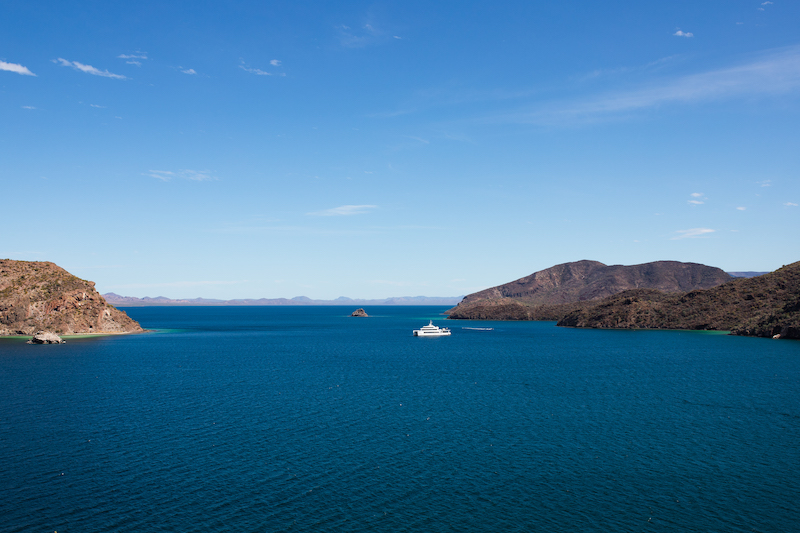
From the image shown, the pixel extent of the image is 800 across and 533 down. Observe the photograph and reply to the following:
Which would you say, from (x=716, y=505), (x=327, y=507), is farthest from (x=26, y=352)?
(x=716, y=505)

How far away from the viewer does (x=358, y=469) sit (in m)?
40.2

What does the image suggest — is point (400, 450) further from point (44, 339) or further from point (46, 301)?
point (46, 301)

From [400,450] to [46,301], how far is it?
528ft

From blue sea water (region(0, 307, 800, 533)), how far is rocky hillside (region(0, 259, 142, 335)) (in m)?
78.9

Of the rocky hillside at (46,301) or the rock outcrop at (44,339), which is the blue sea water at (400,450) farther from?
the rocky hillside at (46,301)

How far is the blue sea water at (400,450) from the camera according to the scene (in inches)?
1257

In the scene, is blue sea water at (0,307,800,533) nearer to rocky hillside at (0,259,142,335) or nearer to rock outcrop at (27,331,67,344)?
rock outcrop at (27,331,67,344)

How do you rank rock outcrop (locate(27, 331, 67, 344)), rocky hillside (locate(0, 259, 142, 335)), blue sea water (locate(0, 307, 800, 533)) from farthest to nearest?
rocky hillside (locate(0, 259, 142, 335)), rock outcrop (locate(27, 331, 67, 344)), blue sea water (locate(0, 307, 800, 533))

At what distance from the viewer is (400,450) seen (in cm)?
4528

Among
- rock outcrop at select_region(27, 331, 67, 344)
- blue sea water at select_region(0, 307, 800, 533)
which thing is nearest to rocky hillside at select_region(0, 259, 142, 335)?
rock outcrop at select_region(27, 331, 67, 344)

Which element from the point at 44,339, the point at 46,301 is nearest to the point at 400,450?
the point at 44,339

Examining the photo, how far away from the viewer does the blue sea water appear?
105 feet

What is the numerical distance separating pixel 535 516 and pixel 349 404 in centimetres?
3635

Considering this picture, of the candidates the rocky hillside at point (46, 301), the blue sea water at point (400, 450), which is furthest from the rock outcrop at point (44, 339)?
the blue sea water at point (400, 450)
